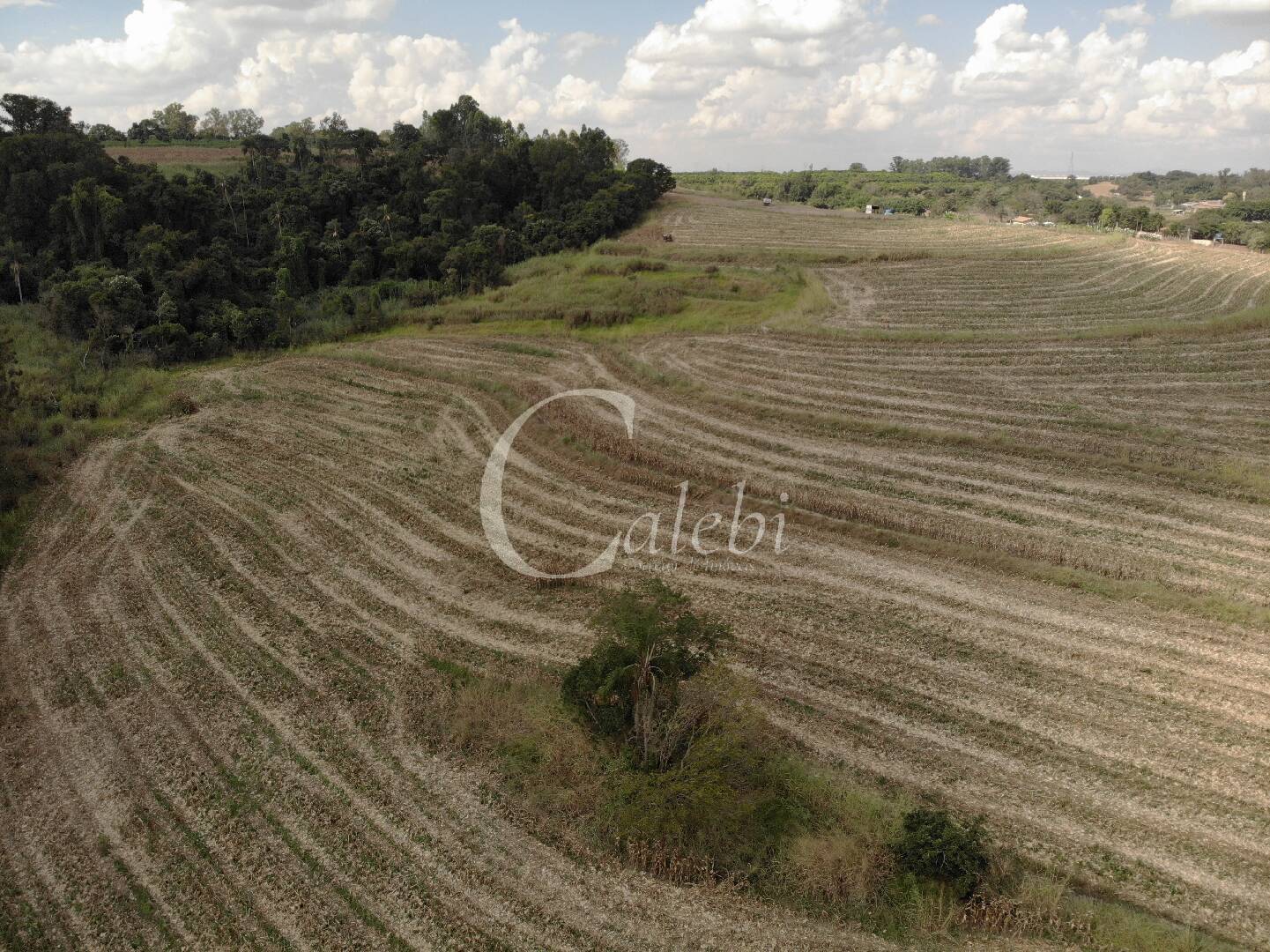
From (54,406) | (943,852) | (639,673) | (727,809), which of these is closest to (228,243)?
(54,406)

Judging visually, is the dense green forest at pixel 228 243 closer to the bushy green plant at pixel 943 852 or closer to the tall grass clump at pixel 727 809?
the tall grass clump at pixel 727 809

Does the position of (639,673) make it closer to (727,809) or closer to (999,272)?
(727,809)

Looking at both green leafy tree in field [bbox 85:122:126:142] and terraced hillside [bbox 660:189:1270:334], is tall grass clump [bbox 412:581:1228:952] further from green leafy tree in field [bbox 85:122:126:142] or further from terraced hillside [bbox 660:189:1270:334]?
green leafy tree in field [bbox 85:122:126:142]

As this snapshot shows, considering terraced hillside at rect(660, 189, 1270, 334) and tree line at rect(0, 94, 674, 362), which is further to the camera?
tree line at rect(0, 94, 674, 362)

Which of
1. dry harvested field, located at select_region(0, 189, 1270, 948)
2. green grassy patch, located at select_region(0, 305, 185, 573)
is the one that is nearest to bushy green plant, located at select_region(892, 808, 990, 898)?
dry harvested field, located at select_region(0, 189, 1270, 948)

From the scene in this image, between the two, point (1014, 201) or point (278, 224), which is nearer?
point (278, 224)

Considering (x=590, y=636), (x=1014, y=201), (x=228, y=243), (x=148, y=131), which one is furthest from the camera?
(x=1014, y=201)

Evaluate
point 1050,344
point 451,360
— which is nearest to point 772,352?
point 1050,344
